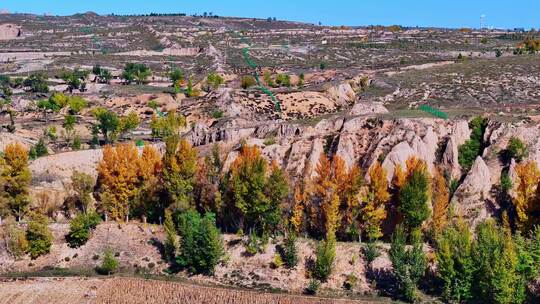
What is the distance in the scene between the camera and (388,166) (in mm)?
69000

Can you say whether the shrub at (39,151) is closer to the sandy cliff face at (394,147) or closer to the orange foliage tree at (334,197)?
the sandy cliff face at (394,147)

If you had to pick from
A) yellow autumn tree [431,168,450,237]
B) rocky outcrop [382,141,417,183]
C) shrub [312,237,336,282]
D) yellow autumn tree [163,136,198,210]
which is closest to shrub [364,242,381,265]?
shrub [312,237,336,282]

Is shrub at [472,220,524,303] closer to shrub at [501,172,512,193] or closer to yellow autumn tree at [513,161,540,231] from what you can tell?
yellow autumn tree at [513,161,540,231]

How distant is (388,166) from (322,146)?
9439 mm

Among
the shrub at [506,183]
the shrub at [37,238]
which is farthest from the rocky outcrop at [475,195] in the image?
the shrub at [37,238]

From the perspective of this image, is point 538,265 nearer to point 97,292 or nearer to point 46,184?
point 97,292

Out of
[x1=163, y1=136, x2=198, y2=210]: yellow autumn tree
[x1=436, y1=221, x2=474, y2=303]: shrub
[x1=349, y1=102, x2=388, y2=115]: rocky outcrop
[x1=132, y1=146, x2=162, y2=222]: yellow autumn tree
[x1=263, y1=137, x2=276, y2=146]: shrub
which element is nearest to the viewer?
[x1=436, y1=221, x2=474, y2=303]: shrub

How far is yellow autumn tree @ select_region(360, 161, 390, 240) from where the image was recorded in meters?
63.9

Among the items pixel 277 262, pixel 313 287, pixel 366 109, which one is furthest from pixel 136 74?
pixel 313 287

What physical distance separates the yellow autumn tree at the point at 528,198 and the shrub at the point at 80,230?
140 feet

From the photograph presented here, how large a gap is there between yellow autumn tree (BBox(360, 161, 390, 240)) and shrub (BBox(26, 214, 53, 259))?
3211 cm

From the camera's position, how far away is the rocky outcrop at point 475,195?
65.2 meters

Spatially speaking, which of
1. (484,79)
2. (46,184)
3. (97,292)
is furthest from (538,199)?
(484,79)

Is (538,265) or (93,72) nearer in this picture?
(538,265)
